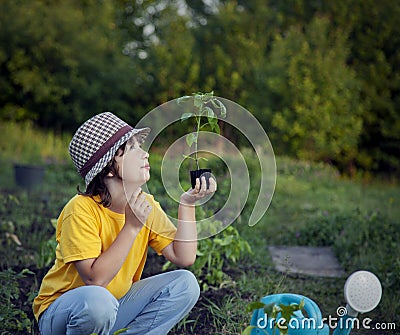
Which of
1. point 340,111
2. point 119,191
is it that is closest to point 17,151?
point 340,111

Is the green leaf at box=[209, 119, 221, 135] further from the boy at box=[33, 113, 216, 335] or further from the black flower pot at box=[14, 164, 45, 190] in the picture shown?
the black flower pot at box=[14, 164, 45, 190]

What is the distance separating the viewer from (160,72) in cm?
1087

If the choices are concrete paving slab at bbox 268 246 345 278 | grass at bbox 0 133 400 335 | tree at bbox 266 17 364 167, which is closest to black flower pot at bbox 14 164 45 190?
grass at bbox 0 133 400 335

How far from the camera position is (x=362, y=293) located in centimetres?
185

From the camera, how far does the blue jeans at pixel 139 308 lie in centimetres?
198

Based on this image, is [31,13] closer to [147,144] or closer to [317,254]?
[317,254]

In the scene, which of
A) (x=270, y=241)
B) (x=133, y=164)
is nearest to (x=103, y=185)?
(x=133, y=164)

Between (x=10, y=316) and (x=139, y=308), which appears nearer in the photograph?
(x=139, y=308)

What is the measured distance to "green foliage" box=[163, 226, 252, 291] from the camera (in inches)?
126

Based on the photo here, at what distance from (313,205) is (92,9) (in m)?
7.20

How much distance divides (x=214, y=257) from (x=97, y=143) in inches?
58.0

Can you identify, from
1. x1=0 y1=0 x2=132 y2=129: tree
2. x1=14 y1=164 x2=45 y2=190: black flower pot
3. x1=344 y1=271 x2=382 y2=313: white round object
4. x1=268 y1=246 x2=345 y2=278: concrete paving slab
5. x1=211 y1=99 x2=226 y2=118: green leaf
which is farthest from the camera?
x1=0 y1=0 x2=132 y2=129: tree

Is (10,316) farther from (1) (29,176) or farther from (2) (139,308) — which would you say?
(1) (29,176)

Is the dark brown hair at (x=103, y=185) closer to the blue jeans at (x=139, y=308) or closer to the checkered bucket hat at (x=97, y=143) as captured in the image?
the checkered bucket hat at (x=97, y=143)
